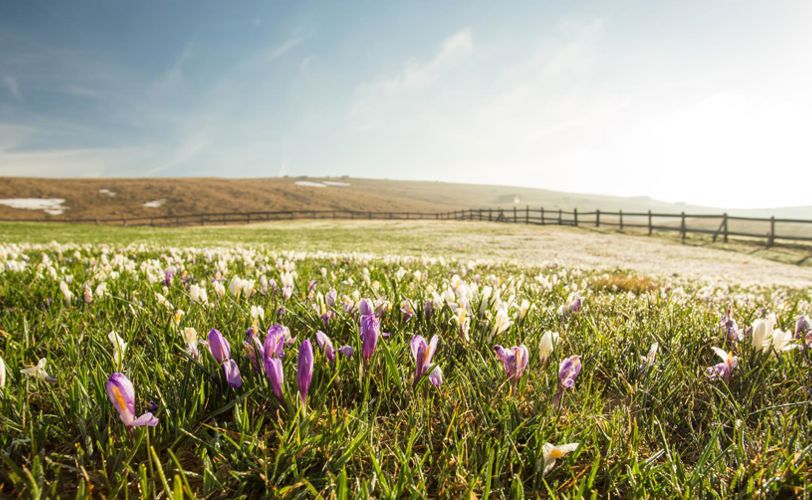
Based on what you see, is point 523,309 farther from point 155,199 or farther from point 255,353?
point 155,199

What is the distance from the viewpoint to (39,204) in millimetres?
83312

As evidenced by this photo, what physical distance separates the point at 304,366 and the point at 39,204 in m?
113

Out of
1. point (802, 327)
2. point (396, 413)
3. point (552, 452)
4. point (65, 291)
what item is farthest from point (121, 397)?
point (802, 327)

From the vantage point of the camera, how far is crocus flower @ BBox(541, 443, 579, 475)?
1.21m

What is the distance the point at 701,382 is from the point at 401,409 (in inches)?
54.4

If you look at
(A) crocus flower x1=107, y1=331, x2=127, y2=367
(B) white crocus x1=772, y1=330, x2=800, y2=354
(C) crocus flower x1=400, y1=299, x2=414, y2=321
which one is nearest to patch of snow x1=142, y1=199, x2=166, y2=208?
(C) crocus flower x1=400, y1=299, x2=414, y2=321

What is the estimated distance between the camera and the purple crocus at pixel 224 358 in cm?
140

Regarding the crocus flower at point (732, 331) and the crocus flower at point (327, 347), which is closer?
the crocus flower at point (327, 347)

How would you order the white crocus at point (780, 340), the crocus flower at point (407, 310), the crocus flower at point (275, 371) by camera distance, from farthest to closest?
the crocus flower at point (407, 310), the white crocus at point (780, 340), the crocus flower at point (275, 371)

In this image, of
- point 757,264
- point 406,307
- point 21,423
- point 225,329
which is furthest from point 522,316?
point 757,264

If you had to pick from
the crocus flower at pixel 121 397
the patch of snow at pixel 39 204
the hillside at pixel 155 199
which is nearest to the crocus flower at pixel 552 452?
the crocus flower at pixel 121 397

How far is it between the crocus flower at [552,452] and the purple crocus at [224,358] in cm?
105

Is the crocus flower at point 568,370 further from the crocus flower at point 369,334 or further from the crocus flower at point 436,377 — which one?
the crocus flower at point 369,334

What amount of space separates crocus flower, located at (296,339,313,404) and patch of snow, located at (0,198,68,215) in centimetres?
10324
